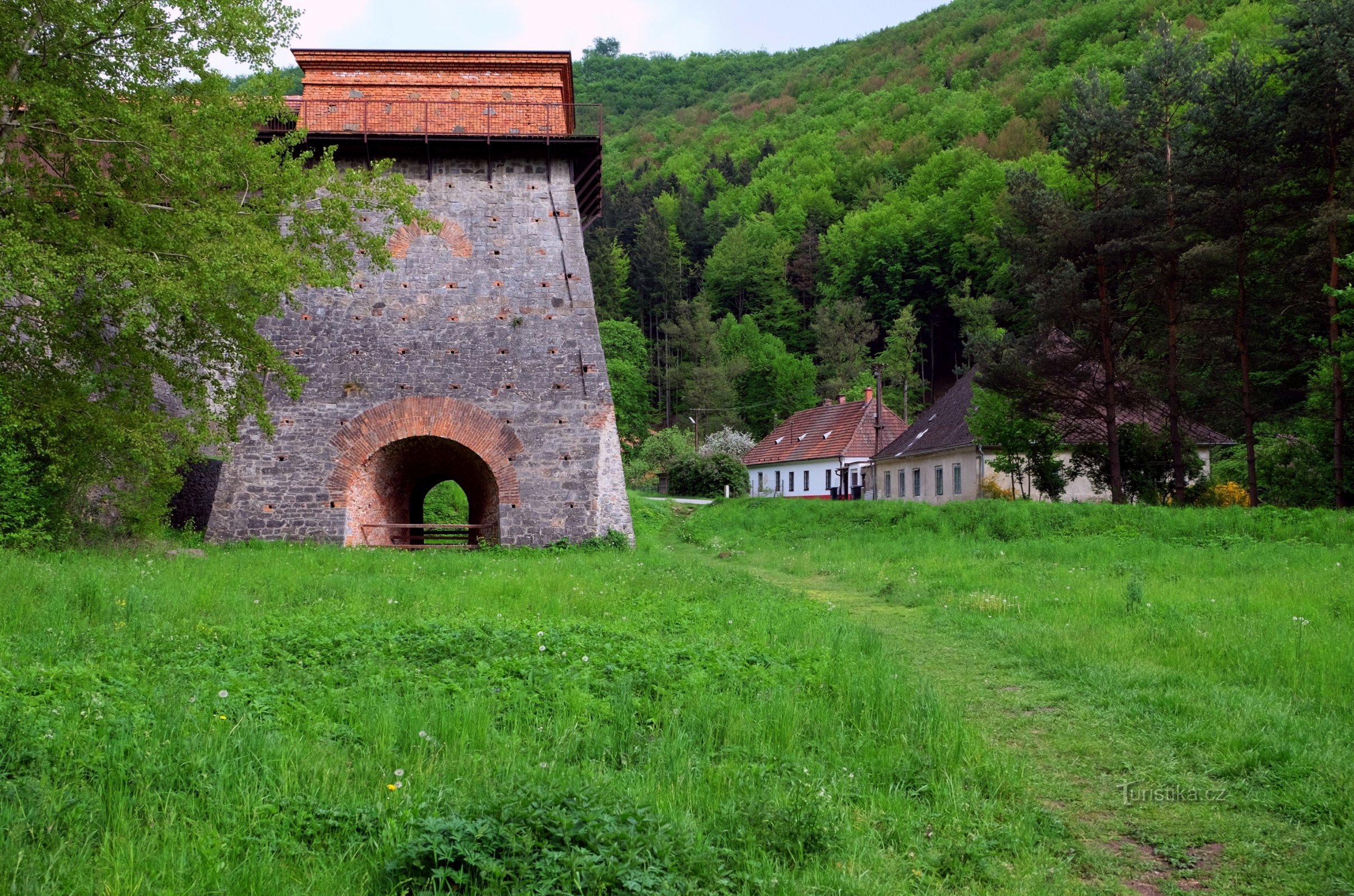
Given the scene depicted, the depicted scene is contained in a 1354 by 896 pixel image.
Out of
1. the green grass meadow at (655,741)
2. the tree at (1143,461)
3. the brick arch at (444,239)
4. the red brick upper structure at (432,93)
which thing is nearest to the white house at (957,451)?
the tree at (1143,461)

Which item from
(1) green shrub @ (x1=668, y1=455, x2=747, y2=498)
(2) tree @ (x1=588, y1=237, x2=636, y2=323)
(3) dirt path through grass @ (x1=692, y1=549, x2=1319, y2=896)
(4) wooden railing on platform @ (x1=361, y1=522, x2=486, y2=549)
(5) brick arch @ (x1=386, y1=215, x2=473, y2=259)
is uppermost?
(2) tree @ (x1=588, y1=237, x2=636, y2=323)

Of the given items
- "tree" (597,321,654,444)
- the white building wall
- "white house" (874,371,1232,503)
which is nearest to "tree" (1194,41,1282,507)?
"white house" (874,371,1232,503)

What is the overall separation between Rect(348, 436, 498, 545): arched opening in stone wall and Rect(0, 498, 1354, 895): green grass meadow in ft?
24.9

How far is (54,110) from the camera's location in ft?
36.2

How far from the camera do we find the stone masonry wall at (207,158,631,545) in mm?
17609

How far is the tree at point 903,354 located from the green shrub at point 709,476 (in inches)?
1000

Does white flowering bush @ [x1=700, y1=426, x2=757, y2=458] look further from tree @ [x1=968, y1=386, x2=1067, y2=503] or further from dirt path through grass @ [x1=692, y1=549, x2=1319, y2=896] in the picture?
dirt path through grass @ [x1=692, y1=549, x2=1319, y2=896]

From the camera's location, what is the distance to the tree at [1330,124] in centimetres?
1986

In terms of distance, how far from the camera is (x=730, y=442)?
6294 cm

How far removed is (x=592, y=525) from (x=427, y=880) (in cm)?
1491

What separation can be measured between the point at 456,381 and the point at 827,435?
39.1m


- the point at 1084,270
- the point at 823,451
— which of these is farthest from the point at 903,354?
the point at 1084,270

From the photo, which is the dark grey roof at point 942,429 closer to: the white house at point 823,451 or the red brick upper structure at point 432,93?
the white house at point 823,451

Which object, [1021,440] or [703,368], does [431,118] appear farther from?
[703,368]
